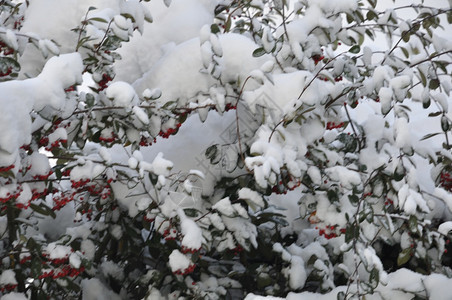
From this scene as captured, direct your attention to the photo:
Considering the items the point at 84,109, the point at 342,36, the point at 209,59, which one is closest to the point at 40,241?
the point at 84,109

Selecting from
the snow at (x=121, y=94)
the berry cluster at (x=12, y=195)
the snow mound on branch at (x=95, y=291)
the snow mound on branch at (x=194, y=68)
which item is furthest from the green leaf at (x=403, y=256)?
the berry cluster at (x=12, y=195)

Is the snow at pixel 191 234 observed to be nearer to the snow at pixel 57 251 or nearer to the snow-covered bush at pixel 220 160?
the snow-covered bush at pixel 220 160

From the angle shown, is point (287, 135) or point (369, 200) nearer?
point (287, 135)

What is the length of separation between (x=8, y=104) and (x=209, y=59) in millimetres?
788

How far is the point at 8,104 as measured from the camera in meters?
1.38

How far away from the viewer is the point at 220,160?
218 cm

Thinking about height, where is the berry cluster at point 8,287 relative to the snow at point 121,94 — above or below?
below

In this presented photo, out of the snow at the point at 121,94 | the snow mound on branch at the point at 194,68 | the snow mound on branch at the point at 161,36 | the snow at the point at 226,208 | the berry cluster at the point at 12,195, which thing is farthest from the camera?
the snow mound on branch at the point at 161,36

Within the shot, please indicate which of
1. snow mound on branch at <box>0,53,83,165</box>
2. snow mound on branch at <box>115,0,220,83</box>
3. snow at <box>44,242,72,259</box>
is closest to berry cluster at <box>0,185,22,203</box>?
snow mound on branch at <box>0,53,83,165</box>

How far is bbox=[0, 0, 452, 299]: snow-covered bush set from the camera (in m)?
1.81

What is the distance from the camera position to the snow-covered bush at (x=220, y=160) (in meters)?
1.81

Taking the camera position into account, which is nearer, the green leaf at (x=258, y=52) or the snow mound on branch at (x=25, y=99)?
the snow mound on branch at (x=25, y=99)

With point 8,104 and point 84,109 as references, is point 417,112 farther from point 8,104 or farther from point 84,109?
point 8,104

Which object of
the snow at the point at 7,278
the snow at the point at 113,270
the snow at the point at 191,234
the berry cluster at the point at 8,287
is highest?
the snow at the point at 191,234
